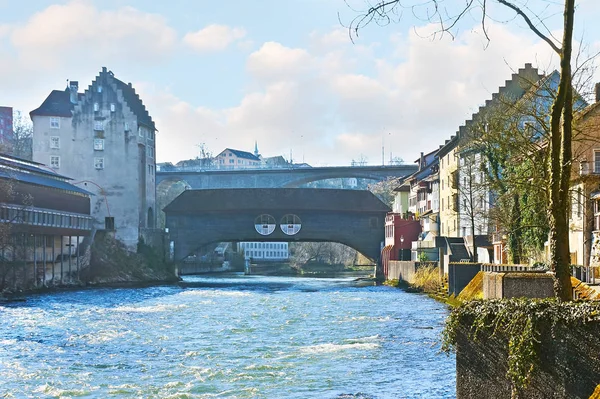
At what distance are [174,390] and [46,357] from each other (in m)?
5.83

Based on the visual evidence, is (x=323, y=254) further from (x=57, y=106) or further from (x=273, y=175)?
(x=57, y=106)

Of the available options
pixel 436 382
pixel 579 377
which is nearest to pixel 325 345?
pixel 436 382

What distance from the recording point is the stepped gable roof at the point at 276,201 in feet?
221

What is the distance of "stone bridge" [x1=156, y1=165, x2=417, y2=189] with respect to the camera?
94188 mm

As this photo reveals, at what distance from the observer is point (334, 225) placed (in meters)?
67.8

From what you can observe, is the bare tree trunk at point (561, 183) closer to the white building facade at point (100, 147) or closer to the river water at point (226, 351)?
the river water at point (226, 351)

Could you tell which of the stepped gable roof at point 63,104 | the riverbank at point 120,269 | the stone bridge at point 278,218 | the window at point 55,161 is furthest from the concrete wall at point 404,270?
the window at point 55,161

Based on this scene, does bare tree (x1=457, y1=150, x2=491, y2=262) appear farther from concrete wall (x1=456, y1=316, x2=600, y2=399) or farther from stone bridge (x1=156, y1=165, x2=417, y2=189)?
stone bridge (x1=156, y1=165, x2=417, y2=189)

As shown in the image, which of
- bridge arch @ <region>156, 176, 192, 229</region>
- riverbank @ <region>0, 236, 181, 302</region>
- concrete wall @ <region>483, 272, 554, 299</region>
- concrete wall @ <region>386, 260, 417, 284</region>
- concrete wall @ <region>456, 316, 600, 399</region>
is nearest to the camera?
concrete wall @ <region>456, 316, 600, 399</region>

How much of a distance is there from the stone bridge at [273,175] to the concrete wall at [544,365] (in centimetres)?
8371

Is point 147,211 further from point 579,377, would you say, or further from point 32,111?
point 579,377

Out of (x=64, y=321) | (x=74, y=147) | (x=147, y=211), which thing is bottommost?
(x=64, y=321)

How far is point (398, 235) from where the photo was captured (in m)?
63.6

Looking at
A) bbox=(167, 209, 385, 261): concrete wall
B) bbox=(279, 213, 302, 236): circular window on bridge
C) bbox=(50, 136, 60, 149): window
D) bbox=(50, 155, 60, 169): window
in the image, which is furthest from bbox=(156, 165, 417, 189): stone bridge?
bbox=(279, 213, 302, 236): circular window on bridge
